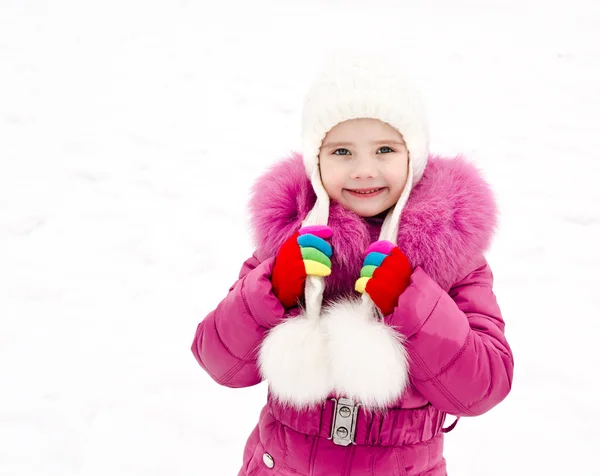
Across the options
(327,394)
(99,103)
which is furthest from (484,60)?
(327,394)

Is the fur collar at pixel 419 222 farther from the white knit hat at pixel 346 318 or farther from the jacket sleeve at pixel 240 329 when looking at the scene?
the jacket sleeve at pixel 240 329

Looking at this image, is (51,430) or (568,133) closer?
(51,430)

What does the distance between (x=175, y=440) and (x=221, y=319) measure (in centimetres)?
125

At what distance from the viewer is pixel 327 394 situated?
5.00ft

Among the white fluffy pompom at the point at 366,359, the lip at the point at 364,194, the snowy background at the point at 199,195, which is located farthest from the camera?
the snowy background at the point at 199,195

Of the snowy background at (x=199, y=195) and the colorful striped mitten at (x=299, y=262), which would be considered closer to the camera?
the colorful striped mitten at (x=299, y=262)

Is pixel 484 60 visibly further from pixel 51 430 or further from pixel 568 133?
pixel 51 430

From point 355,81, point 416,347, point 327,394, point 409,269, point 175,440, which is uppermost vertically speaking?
point 355,81

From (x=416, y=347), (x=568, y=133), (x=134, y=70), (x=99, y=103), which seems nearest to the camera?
(x=416, y=347)

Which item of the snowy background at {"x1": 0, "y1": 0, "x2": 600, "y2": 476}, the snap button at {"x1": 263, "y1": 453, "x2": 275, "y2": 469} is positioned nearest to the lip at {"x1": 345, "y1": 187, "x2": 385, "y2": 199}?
the snap button at {"x1": 263, "y1": 453, "x2": 275, "y2": 469}

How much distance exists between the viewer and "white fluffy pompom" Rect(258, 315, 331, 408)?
4.82ft

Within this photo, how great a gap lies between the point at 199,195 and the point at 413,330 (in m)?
2.97

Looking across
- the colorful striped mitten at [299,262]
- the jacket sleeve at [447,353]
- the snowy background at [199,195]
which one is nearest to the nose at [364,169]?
the colorful striped mitten at [299,262]

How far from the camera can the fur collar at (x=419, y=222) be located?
5.10 feet
